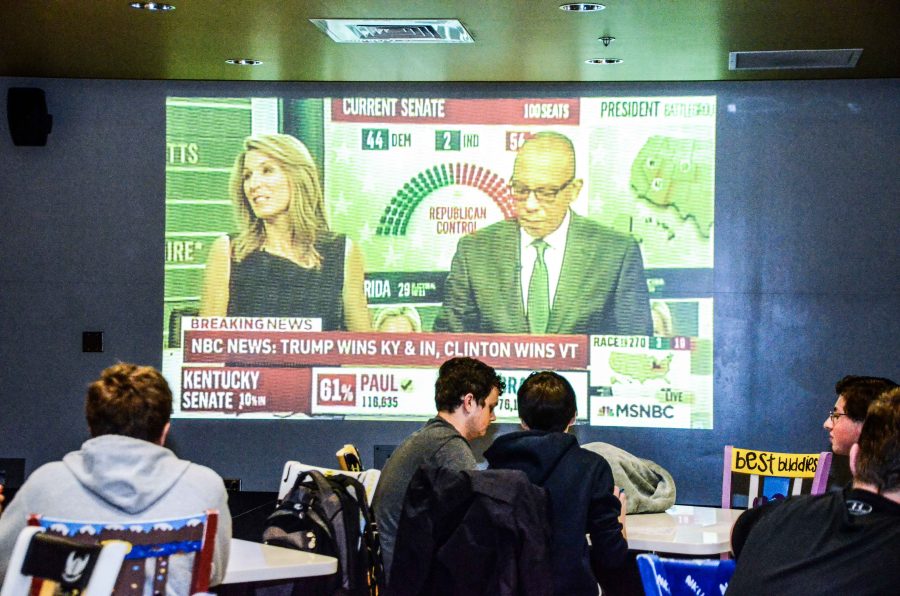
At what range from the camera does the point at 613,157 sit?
7809 mm

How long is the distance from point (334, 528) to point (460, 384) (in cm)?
72

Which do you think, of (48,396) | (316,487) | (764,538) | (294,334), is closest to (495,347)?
(294,334)

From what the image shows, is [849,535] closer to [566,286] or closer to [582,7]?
[582,7]

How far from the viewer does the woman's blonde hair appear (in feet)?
26.2

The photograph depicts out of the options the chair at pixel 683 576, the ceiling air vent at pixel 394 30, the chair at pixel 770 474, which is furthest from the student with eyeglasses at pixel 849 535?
the ceiling air vent at pixel 394 30

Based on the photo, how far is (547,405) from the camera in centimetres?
389

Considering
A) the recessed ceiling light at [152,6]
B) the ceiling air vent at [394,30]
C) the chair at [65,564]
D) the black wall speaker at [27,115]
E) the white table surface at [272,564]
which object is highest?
the ceiling air vent at [394,30]

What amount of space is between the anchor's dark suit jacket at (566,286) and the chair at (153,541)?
5.28m

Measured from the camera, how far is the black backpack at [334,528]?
3.77 meters

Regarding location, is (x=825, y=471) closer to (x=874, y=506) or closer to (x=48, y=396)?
(x=874, y=506)

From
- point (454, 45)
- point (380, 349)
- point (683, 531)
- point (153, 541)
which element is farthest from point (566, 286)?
point (153, 541)

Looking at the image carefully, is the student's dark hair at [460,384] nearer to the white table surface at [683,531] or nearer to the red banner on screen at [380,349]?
the white table surface at [683,531]

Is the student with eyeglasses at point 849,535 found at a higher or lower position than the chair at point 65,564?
higher

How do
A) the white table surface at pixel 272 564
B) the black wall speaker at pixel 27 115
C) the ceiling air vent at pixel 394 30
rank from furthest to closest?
the black wall speaker at pixel 27 115
the ceiling air vent at pixel 394 30
the white table surface at pixel 272 564
